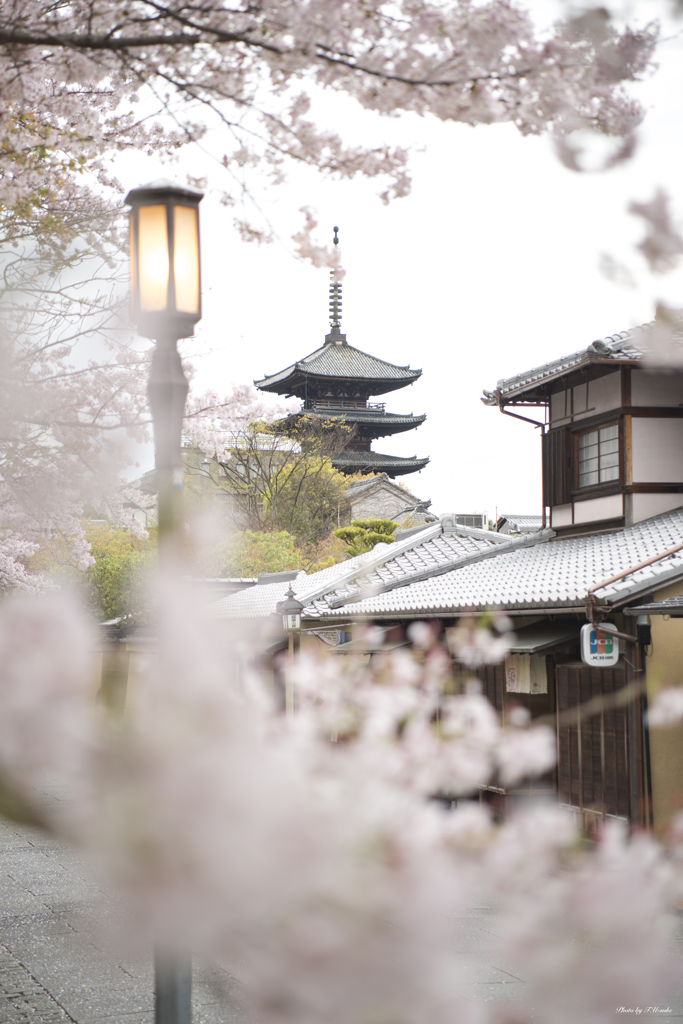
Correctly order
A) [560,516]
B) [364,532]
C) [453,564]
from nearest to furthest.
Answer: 1. [560,516]
2. [453,564]
3. [364,532]

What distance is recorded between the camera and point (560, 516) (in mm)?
14500

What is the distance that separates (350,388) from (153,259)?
129 ft

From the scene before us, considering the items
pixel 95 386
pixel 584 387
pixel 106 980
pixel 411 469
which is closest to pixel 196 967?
pixel 106 980

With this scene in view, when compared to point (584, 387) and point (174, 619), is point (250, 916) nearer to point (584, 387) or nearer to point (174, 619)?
point (174, 619)

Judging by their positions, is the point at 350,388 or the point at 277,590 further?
the point at 350,388

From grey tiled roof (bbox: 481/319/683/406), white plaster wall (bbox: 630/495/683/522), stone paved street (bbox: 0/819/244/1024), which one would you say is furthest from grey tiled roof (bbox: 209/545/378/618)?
stone paved street (bbox: 0/819/244/1024)

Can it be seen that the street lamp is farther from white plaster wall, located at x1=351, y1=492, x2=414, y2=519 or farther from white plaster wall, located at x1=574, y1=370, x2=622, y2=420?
white plaster wall, located at x1=351, y1=492, x2=414, y2=519

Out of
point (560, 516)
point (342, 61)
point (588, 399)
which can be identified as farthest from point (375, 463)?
point (342, 61)

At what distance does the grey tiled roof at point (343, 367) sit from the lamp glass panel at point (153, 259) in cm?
3671

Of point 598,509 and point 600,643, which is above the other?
point 598,509

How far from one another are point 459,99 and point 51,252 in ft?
9.73

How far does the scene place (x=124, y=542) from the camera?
1173 inches

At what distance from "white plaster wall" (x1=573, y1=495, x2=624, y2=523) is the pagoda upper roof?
26.7 m

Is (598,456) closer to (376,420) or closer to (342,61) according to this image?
(342,61)
